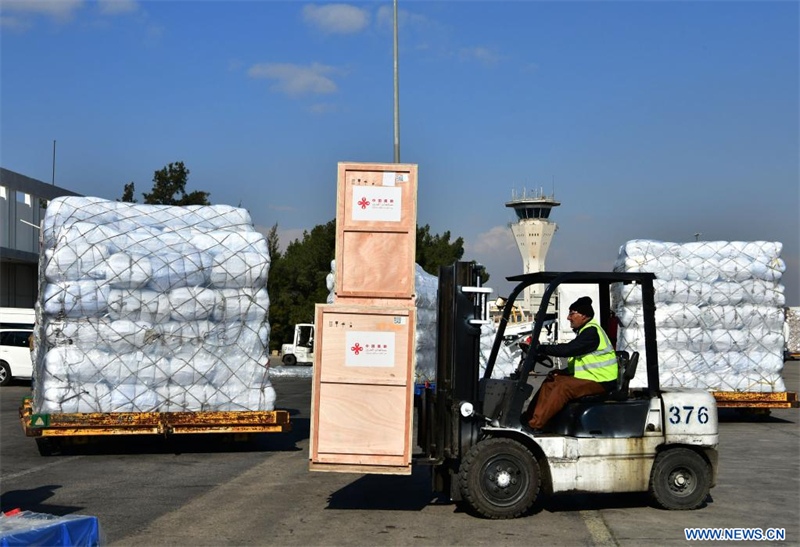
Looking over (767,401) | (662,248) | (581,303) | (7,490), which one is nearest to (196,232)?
(7,490)

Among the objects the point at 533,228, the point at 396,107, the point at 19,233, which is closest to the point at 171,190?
the point at 19,233

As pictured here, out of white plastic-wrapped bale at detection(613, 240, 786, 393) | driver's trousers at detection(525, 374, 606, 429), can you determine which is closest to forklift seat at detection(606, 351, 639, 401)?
driver's trousers at detection(525, 374, 606, 429)

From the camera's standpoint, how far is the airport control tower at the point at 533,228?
14800 centimetres

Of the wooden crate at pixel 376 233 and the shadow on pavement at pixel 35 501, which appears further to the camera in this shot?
the shadow on pavement at pixel 35 501

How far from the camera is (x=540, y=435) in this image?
9.09m

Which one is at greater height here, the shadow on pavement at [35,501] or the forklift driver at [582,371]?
the forklift driver at [582,371]

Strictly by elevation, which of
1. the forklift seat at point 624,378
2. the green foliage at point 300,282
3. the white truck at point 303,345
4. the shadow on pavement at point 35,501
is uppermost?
the green foliage at point 300,282

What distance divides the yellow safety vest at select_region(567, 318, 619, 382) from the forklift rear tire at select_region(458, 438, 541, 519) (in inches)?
39.8

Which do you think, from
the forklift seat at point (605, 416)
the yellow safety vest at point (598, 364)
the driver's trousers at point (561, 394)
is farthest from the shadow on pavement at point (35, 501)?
the yellow safety vest at point (598, 364)

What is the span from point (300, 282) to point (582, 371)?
153 feet

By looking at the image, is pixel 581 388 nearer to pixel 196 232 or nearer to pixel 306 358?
pixel 196 232

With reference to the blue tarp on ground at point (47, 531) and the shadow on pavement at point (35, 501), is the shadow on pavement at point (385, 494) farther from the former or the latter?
the blue tarp on ground at point (47, 531)

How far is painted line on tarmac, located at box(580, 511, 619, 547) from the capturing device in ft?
26.2

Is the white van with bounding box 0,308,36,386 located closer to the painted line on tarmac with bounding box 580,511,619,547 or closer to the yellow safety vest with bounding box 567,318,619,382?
the yellow safety vest with bounding box 567,318,619,382
